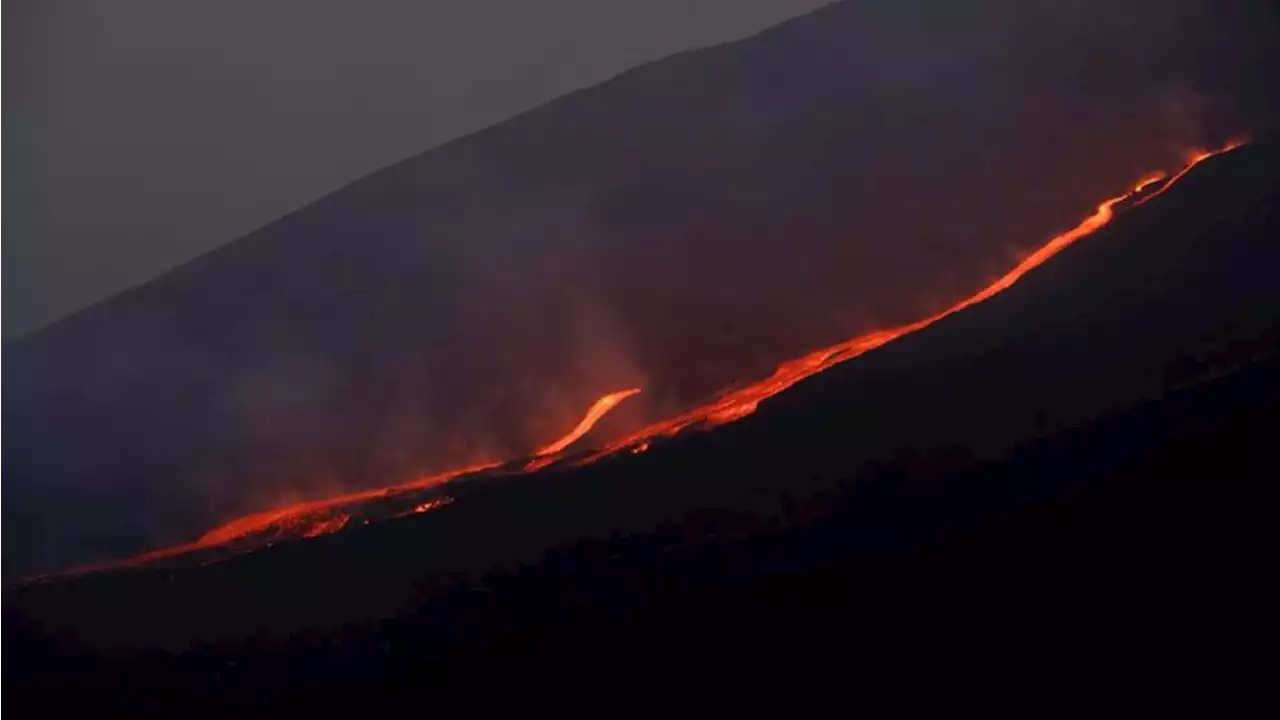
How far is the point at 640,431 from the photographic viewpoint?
4746 millimetres

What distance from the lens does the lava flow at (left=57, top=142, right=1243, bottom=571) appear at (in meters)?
4.30

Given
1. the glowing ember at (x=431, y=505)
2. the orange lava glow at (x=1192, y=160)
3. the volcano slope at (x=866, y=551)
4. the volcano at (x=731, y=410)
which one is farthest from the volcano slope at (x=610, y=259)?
the volcano slope at (x=866, y=551)

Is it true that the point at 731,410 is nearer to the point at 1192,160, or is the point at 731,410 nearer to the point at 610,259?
the point at 610,259

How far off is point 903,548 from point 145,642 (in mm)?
3236

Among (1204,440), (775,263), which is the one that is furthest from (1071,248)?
(775,263)

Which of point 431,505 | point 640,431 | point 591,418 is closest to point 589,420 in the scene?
point 591,418

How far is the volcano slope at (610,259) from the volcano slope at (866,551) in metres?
1.09

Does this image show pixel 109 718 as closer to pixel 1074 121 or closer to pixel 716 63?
pixel 1074 121

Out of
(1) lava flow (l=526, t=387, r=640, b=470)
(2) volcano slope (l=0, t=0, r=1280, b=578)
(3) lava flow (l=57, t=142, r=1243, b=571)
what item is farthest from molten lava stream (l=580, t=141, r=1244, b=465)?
(1) lava flow (l=526, t=387, r=640, b=470)

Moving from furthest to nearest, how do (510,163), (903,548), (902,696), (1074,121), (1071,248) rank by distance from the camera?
(510,163) → (1074,121) → (1071,248) → (903,548) → (902,696)

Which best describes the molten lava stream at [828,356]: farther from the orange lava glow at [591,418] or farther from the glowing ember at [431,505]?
the glowing ember at [431,505]

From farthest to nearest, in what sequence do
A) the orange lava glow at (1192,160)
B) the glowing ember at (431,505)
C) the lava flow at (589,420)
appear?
1. the lava flow at (589,420)
2. the orange lava glow at (1192,160)
3. the glowing ember at (431,505)

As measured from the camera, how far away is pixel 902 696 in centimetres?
324

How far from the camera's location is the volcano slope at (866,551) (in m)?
3.29
